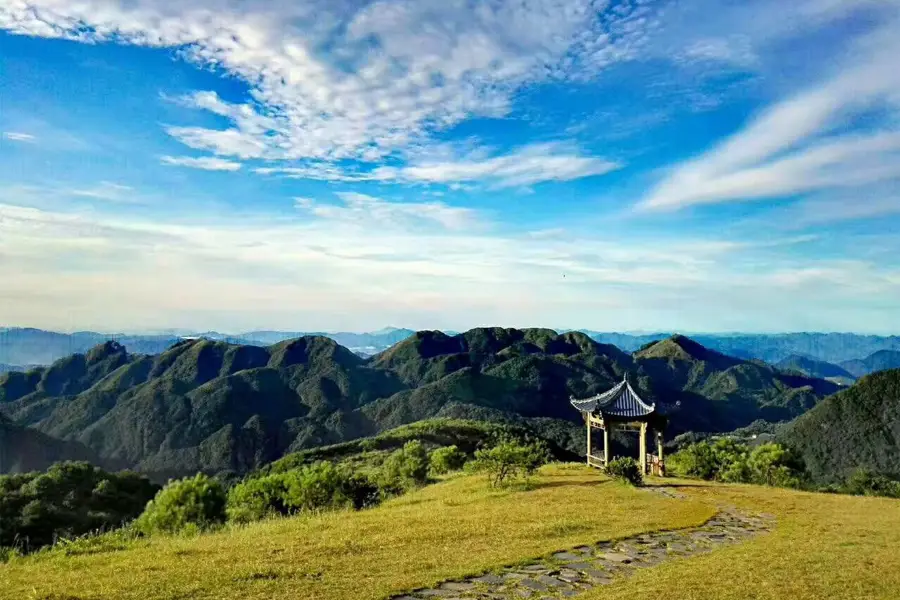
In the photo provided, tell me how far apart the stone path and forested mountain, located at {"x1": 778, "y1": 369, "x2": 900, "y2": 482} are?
266ft

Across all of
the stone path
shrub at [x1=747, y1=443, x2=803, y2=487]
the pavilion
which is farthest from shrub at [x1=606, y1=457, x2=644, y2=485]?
shrub at [x1=747, y1=443, x2=803, y2=487]

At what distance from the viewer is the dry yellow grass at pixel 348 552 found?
9203 mm

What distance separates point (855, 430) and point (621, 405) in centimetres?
8487

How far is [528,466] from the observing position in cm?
2375

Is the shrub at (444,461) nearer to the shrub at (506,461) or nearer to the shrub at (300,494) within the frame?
the shrub at (506,461)

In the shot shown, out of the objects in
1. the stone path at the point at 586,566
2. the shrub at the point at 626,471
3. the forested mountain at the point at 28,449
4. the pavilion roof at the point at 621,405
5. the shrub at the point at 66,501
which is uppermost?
the pavilion roof at the point at 621,405

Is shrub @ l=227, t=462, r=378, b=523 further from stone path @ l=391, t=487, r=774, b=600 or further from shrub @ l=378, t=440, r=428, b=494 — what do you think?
stone path @ l=391, t=487, r=774, b=600

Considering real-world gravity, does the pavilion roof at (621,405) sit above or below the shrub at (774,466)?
above

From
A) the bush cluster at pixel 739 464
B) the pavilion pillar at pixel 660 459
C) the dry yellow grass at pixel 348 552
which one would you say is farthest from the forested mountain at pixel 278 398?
the dry yellow grass at pixel 348 552

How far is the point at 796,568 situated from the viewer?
36.2 ft

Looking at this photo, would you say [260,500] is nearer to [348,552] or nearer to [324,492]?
[324,492]

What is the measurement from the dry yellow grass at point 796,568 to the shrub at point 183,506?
1595 centimetres

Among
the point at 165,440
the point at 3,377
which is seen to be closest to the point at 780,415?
the point at 165,440

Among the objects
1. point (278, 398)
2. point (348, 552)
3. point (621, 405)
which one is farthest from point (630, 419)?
point (278, 398)
